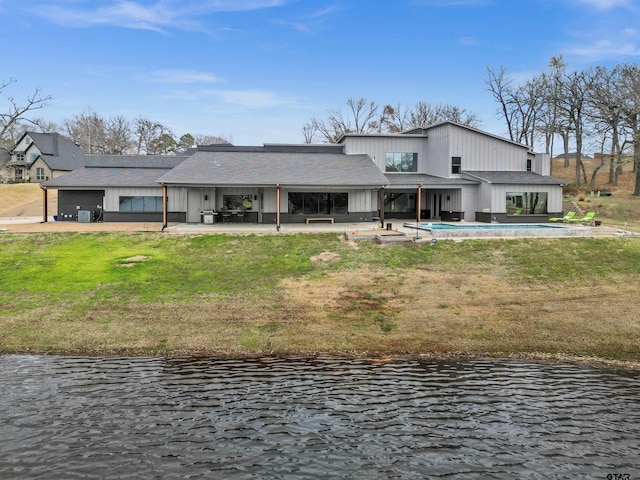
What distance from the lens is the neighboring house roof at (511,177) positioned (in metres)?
26.7

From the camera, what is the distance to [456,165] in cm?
2884

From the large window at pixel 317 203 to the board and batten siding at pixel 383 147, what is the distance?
15.2 feet

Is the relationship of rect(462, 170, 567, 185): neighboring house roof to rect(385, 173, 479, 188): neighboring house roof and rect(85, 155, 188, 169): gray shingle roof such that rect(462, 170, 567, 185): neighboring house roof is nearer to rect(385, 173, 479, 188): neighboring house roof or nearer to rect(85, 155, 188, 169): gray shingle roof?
rect(385, 173, 479, 188): neighboring house roof

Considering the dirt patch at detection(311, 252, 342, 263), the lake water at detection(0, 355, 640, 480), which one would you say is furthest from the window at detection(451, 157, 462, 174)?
the lake water at detection(0, 355, 640, 480)

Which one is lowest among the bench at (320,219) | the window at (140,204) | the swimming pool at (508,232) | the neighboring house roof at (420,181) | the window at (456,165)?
the swimming pool at (508,232)

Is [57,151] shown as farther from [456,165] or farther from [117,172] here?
[456,165]

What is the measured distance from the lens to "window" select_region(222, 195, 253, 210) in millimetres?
26375

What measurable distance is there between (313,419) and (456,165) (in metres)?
24.2

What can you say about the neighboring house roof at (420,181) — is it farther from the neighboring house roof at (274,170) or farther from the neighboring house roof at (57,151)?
the neighboring house roof at (57,151)

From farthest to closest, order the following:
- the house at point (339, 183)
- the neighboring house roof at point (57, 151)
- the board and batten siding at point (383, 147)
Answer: the neighboring house roof at point (57, 151) < the board and batten siding at point (383, 147) < the house at point (339, 183)

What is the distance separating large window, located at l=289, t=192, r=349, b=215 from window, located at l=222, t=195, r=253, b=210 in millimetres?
2477

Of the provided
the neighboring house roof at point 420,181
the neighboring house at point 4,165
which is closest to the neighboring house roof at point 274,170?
the neighboring house roof at point 420,181

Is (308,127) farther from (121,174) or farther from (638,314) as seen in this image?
(638,314)

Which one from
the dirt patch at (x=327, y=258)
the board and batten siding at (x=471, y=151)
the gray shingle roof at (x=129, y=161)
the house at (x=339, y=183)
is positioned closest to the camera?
the dirt patch at (x=327, y=258)
